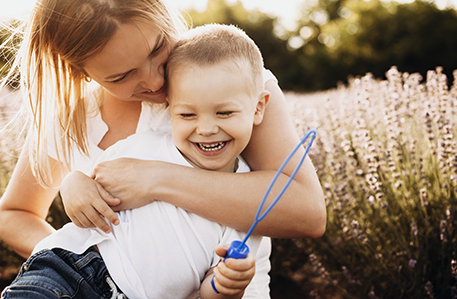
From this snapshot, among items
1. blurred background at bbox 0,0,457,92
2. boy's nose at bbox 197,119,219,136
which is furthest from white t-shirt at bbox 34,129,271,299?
blurred background at bbox 0,0,457,92

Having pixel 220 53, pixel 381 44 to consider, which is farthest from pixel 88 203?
pixel 381 44

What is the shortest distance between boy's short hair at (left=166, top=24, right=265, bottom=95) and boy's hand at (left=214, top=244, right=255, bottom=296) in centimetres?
64

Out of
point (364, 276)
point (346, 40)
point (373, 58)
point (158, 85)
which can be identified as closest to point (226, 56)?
point (158, 85)

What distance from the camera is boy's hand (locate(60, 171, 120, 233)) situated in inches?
51.8

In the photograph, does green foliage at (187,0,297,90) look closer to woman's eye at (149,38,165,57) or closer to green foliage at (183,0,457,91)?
green foliage at (183,0,457,91)

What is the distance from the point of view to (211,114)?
133cm

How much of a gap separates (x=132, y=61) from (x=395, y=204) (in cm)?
169

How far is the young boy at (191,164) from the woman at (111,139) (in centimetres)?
7

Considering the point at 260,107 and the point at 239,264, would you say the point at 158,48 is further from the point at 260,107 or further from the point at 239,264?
the point at 239,264

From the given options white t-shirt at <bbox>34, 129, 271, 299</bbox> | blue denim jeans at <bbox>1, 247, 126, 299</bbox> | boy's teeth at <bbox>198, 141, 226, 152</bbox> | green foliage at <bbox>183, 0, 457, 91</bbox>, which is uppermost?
boy's teeth at <bbox>198, 141, 226, 152</bbox>

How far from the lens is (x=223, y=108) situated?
4.33 feet

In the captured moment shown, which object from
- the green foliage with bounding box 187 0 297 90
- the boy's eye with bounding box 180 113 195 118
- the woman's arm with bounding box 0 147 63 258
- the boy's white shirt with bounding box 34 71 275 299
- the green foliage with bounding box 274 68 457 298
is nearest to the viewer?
the boy's white shirt with bounding box 34 71 275 299

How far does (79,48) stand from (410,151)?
1867 mm

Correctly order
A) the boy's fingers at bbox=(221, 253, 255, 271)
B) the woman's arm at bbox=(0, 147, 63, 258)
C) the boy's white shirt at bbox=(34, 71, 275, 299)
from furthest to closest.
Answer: the woman's arm at bbox=(0, 147, 63, 258) → the boy's white shirt at bbox=(34, 71, 275, 299) → the boy's fingers at bbox=(221, 253, 255, 271)
